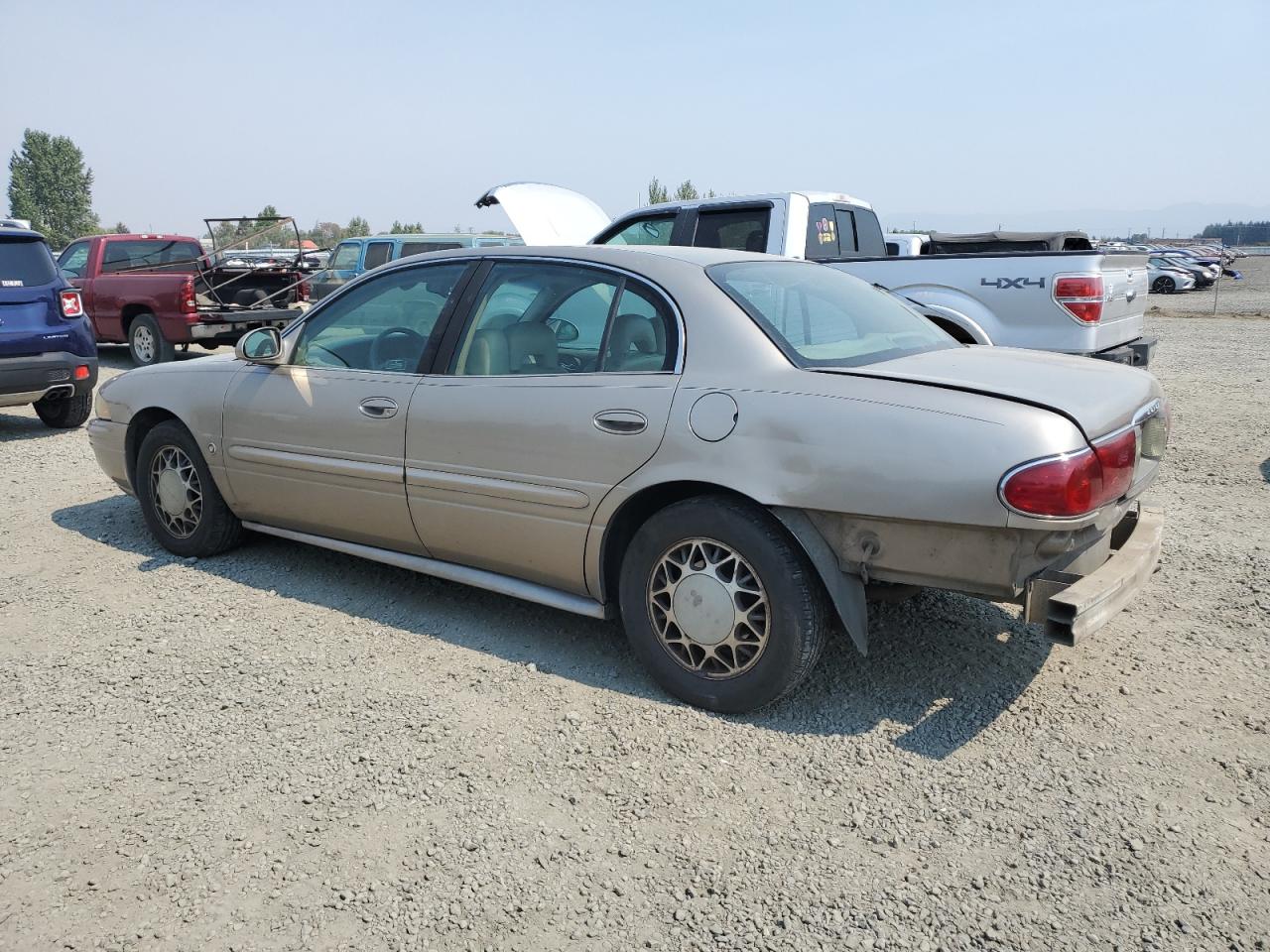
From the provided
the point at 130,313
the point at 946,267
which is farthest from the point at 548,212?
the point at 130,313

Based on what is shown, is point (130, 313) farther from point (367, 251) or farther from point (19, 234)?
point (19, 234)

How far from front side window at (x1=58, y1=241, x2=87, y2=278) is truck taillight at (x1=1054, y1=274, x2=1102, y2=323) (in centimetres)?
1310

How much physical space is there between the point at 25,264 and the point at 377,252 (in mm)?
7932

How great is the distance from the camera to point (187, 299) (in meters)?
13.0

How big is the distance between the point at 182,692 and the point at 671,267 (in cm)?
238

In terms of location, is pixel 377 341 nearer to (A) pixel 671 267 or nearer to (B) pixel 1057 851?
(A) pixel 671 267

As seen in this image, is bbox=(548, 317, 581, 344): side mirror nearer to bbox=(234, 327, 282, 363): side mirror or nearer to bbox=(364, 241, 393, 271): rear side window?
bbox=(234, 327, 282, 363): side mirror

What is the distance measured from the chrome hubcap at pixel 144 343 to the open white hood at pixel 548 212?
255 inches

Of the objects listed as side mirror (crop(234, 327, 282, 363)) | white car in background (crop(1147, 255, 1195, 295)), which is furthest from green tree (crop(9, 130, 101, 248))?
side mirror (crop(234, 327, 282, 363))

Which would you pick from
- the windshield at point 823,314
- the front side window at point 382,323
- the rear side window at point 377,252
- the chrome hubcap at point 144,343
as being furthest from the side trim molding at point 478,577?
the rear side window at point 377,252

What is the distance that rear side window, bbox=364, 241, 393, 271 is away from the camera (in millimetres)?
16016

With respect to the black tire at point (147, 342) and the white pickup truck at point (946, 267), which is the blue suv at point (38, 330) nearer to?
the white pickup truck at point (946, 267)

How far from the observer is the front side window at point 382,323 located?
14.1 ft

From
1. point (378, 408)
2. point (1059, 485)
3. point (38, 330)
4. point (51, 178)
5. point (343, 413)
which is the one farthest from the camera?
point (51, 178)
